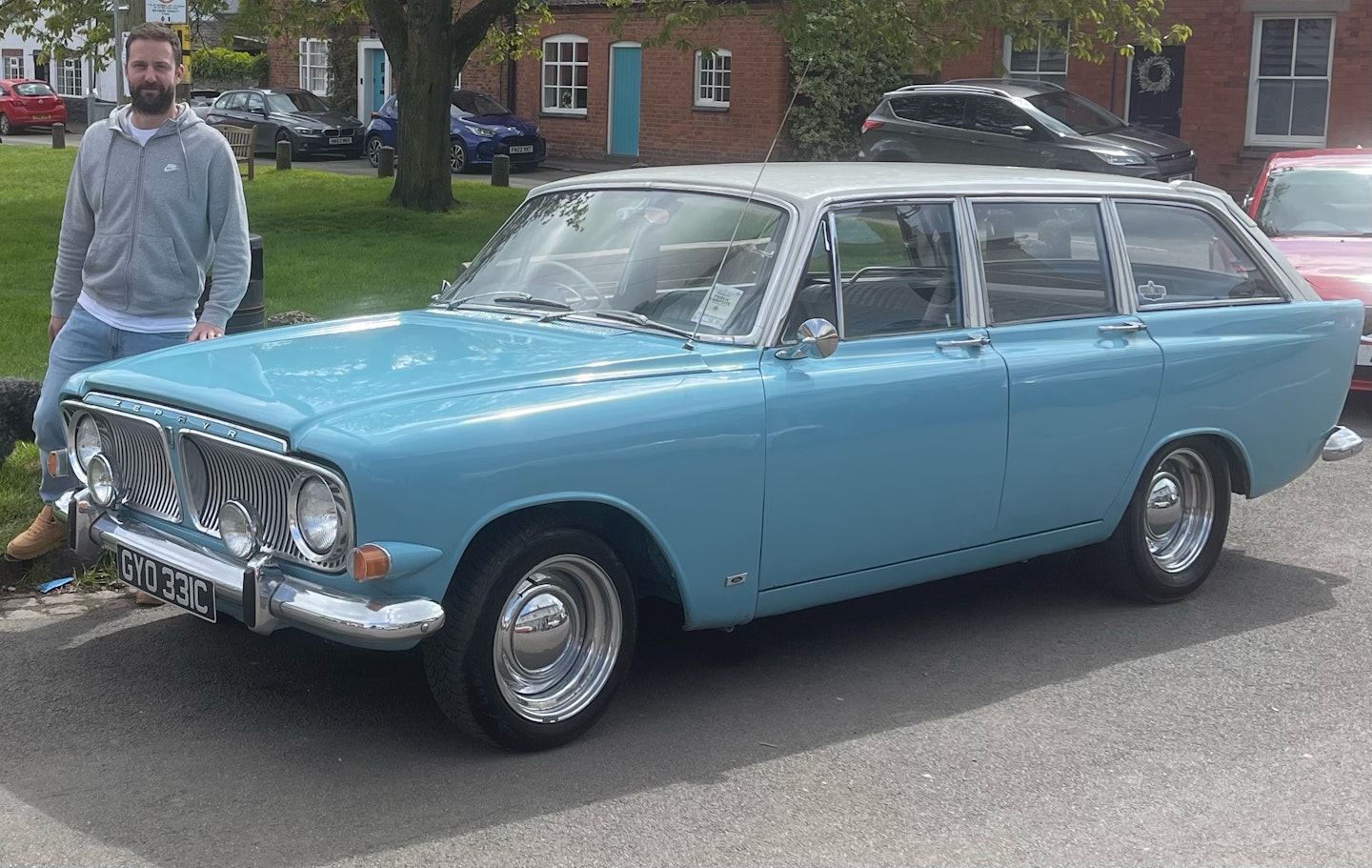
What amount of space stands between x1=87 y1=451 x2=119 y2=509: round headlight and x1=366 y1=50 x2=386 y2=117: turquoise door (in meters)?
34.5

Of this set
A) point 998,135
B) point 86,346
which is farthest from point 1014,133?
point 86,346

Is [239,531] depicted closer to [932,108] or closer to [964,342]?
[964,342]

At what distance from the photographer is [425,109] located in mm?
19984

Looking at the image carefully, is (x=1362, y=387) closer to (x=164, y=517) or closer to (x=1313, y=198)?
(x=1313, y=198)

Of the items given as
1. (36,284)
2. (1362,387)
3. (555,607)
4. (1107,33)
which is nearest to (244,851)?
(555,607)

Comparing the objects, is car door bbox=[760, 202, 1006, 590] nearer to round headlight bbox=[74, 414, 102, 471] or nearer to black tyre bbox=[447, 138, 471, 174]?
round headlight bbox=[74, 414, 102, 471]

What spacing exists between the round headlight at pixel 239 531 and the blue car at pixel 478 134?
25.1 metres

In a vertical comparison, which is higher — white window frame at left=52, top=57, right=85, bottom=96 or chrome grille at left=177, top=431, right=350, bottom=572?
white window frame at left=52, top=57, right=85, bottom=96

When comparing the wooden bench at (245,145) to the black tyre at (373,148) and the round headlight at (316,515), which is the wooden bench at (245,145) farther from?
the round headlight at (316,515)

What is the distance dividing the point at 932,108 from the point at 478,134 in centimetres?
1042

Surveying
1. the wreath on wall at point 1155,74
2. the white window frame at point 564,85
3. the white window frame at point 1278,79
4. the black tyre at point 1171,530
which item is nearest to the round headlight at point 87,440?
the black tyre at point 1171,530

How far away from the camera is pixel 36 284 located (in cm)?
1279

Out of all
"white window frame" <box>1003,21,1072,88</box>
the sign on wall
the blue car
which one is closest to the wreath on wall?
"white window frame" <box>1003,21,1072,88</box>

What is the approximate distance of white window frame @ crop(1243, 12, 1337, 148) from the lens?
24.8 metres
